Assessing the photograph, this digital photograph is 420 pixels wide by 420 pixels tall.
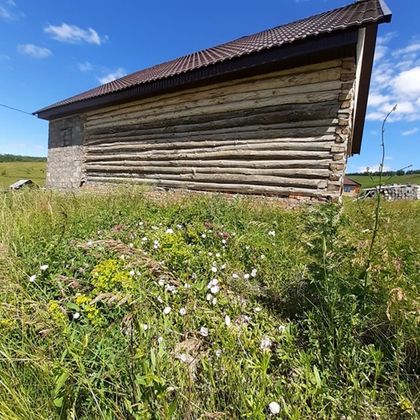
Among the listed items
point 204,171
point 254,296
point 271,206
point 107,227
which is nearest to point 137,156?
point 204,171

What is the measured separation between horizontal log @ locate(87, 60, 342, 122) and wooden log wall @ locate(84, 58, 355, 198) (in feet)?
0.06

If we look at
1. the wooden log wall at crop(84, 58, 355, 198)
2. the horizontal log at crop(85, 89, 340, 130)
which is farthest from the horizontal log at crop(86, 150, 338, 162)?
the horizontal log at crop(85, 89, 340, 130)

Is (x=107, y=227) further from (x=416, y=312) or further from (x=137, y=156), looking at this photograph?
(x=137, y=156)

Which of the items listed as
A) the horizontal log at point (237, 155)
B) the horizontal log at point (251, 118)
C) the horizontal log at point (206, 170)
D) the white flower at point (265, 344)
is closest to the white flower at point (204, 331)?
the white flower at point (265, 344)

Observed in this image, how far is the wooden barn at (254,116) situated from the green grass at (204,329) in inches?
125

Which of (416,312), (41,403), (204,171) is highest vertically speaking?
(204,171)

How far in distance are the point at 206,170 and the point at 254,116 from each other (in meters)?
1.74

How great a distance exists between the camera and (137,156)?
28.5 ft

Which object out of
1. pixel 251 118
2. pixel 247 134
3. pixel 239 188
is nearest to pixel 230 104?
pixel 251 118

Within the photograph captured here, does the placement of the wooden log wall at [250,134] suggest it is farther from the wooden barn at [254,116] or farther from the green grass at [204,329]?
the green grass at [204,329]

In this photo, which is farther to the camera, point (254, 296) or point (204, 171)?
point (204, 171)

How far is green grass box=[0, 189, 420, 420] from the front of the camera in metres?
1.24

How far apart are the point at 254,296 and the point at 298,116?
15.2 ft

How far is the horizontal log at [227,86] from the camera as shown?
17.8 feet
